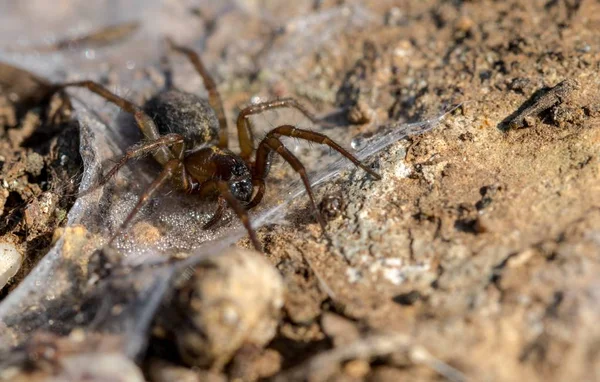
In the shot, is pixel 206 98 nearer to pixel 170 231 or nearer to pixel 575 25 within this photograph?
pixel 170 231

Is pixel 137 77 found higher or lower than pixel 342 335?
higher

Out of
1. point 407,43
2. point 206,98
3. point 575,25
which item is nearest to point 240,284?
point 206,98

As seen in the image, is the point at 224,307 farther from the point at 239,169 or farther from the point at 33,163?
the point at 33,163

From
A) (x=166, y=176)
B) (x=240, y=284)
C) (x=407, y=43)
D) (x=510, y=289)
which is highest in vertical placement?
(x=407, y=43)

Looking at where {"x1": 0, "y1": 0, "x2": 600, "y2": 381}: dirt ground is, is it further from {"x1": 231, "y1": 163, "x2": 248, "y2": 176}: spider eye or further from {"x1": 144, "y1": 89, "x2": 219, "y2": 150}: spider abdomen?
{"x1": 231, "y1": 163, "x2": 248, "y2": 176}: spider eye

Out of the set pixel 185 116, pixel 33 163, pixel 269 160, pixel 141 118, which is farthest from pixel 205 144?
pixel 33 163

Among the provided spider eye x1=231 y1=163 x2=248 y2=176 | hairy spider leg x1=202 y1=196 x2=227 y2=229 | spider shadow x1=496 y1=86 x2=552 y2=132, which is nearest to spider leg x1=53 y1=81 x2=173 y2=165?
spider eye x1=231 y1=163 x2=248 y2=176
